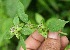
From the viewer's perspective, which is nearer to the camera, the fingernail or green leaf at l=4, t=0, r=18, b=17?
the fingernail

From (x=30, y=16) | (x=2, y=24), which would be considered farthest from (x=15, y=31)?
(x=30, y=16)

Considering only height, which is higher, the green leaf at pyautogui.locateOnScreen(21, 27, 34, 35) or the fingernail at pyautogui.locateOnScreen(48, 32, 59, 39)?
the green leaf at pyautogui.locateOnScreen(21, 27, 34, 35)

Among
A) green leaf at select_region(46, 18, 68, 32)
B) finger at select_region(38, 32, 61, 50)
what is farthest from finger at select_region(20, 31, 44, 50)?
green leaf at select_region(46, 18, 68, 32)

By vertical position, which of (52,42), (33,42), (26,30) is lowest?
(33,42)

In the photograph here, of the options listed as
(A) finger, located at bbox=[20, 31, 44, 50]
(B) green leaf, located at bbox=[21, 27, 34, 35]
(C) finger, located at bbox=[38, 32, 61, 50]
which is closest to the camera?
(B) green leaf, located at bbox=[21, 27, 34, 35]

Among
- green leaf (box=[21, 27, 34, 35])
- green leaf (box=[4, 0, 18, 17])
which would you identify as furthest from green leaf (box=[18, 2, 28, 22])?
green leaf (box=[4, 0, 18, 17])

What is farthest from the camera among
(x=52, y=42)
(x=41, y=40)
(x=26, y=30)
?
(x=41, y=40)

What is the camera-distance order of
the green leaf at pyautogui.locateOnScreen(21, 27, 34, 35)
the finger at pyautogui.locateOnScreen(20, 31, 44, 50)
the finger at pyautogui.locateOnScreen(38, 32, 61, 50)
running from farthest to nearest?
the finger at pyautogui.locateOnScreen(20, 31, 44, 50) → the finger at pyautogui.locateOnScreen(38, 32, 61, 50) → the green leaf at pyautogui.locateOnScreen(21, 27, 34, 35)

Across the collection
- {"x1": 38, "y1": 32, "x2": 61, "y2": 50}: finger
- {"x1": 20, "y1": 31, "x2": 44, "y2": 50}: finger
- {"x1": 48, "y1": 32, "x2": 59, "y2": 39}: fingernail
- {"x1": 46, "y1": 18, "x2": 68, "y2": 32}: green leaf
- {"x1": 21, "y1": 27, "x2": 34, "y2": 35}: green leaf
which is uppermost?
{"x1": 46, "y1": 18, "x2": 68, "y2": 32}: green leaf

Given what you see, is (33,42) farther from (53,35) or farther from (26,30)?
(26,30)

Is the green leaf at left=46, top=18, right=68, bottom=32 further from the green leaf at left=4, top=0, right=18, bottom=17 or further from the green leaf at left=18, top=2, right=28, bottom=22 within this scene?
the green leaf at left=4, top=0, right=18, bottom=17

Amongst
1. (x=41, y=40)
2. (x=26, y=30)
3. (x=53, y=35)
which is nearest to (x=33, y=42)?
(x=41, y=40)
